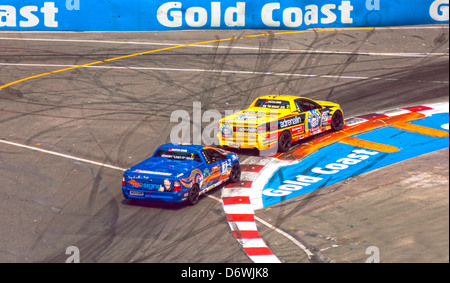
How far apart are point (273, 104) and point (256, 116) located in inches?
47.3

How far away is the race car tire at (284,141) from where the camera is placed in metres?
18.7

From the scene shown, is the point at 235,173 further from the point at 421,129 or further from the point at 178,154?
the point at 421,129

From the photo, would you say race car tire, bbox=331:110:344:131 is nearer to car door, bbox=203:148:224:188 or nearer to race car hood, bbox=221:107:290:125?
race car hood, bbox=221:107:290:125

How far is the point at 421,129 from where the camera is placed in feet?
67.1

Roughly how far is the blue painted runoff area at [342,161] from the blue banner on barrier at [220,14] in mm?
9410

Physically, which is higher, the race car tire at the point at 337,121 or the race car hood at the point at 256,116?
Result: the race car hood at the point at 256,116

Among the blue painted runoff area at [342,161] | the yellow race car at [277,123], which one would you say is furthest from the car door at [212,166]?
the yellow race car at [277,123]

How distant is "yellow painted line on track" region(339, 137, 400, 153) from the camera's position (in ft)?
62.0

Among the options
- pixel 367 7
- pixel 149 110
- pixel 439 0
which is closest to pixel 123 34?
pixel 149 110

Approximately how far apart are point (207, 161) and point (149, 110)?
21.9 feet

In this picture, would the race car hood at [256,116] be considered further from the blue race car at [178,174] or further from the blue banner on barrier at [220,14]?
the blue banner on barrier at [220,14]

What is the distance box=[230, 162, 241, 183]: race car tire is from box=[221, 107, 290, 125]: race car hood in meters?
1.57

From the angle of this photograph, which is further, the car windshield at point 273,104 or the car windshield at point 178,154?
the car windshield at point 273,104

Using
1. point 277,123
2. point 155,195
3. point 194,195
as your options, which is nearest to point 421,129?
point 277,123
